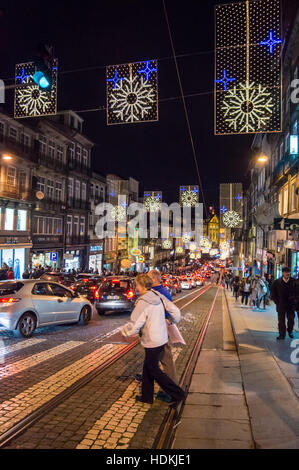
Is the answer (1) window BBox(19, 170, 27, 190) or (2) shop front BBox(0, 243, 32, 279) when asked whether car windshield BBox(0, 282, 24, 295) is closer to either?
(2) shop front BBox(0, 243, 32, 279)

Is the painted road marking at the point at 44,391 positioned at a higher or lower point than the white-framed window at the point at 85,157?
lower

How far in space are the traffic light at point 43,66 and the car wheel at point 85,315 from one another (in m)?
7.07

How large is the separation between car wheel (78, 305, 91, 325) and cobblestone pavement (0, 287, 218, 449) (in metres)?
3.99

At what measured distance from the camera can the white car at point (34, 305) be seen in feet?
30.4

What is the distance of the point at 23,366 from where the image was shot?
22.9 ft

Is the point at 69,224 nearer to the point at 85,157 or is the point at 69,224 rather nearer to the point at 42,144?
the point at 85,157

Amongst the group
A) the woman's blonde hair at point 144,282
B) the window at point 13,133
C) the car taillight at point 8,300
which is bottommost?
the car taillight at point 8,300

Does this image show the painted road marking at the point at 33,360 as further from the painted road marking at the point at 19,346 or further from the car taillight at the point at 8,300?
the car taillight at the point at 8,300

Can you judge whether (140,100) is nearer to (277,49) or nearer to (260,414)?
(277,49)

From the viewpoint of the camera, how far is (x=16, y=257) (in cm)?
3081

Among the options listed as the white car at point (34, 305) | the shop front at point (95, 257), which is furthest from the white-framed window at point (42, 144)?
the white car at point (34, 305)

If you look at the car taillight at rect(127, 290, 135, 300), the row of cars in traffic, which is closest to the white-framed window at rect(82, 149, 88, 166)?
the car taillight at rect(127, 290, 135, 300)

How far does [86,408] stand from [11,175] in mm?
28461
